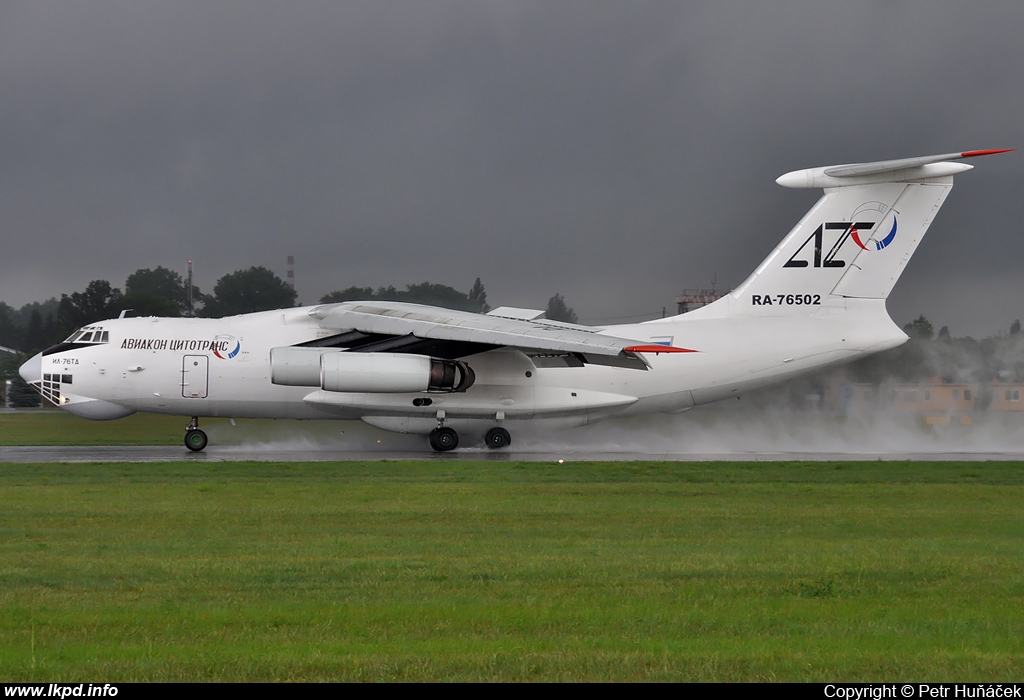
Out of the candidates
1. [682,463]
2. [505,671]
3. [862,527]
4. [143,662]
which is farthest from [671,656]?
[682,463]

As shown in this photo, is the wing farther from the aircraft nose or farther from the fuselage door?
the aircraft nose

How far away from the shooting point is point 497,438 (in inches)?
864

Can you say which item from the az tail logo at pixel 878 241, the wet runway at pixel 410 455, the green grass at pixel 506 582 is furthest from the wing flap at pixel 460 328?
the az tail logo at pixel 878 241

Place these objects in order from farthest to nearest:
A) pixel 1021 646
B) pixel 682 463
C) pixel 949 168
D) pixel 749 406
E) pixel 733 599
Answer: pixel 749 406
pixel 949 168
pixel 682 463
pixel 733 599
pixel 1021 646

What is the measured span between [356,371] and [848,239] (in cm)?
1058

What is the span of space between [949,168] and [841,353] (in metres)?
4.30

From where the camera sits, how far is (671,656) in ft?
17.1

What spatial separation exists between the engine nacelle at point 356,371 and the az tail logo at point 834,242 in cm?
801

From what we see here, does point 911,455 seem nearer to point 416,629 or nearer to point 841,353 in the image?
point 841,353

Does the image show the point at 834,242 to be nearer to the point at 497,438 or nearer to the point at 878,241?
the point at 878,241

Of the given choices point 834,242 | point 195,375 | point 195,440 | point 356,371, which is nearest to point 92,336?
point 195,375

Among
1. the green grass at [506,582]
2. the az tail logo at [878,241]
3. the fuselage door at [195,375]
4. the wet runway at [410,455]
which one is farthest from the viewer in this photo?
the az tail logo at [878,241]

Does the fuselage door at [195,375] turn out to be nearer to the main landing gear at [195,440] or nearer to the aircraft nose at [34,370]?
the main landing gear at [195,440]

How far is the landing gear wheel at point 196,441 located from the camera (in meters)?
21.1
